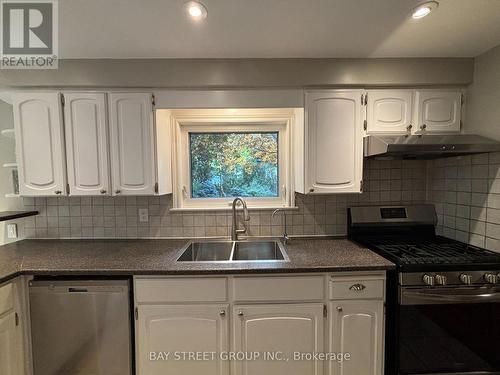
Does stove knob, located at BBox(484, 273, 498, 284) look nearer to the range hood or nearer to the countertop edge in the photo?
the countertop edge

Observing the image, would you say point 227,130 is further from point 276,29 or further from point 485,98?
point 485,98

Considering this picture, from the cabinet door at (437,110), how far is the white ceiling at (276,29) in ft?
0.86

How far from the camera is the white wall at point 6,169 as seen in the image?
2010mm

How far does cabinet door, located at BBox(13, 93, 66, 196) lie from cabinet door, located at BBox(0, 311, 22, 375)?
31.1 inches

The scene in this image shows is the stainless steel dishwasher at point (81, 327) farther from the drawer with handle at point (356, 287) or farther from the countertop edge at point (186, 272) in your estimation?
the drawer with handle at point (356, 287)

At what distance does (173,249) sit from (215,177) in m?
0.68

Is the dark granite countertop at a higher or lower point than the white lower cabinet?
higher

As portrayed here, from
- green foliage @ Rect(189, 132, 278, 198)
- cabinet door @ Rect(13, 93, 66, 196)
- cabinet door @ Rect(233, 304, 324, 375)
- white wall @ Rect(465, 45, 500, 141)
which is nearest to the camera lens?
cabinet door @ Rect(233, 304, 324, 375)

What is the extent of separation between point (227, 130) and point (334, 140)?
2.85ft

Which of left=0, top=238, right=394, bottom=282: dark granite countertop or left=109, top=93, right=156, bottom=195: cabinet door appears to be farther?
left=109, top=93, right=156, bottom=195: cabinet door

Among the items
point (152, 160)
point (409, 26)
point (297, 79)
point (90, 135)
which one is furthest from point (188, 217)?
point (409, 26)

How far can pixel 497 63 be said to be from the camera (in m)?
1.62

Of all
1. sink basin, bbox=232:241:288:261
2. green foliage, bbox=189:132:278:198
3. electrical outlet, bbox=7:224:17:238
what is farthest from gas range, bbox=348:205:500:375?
electrical outlet, bbox=7:224:17:238

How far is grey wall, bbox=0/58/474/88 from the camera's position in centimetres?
172
